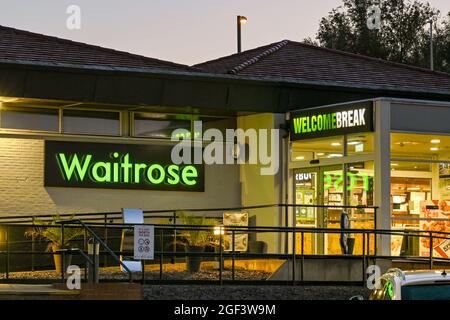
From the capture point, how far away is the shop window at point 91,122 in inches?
971

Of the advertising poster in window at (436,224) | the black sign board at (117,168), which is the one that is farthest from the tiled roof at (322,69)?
the advertising poster in window at (436,224)

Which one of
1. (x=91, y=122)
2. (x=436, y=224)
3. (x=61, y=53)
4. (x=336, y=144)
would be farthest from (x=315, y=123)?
(x=61, y=53)

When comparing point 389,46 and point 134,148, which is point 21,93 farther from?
point 389,46

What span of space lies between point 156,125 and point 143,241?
9020 mm

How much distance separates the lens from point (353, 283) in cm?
1945

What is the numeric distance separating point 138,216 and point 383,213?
5.53 meters

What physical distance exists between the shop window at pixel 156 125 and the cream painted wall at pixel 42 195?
60.2 inches

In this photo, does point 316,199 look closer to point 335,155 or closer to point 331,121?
point 335,155

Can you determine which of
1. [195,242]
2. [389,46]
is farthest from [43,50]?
[389,46]

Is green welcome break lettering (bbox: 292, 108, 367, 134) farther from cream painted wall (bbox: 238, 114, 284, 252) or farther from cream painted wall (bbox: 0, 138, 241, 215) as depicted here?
cream painted wall (bbox: 0, 138, 241, 215)

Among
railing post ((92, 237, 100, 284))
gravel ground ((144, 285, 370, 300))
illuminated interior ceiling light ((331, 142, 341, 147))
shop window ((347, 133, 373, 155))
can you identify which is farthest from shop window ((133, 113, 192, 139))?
railing post ((92, 237, 100, 284))

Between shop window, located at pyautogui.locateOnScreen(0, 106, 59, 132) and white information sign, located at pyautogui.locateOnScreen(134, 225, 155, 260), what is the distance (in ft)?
26.4

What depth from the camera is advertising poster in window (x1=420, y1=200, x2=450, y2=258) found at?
22875 millimetres

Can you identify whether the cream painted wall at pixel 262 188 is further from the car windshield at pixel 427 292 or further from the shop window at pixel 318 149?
the car windshield at pixel 427 292
